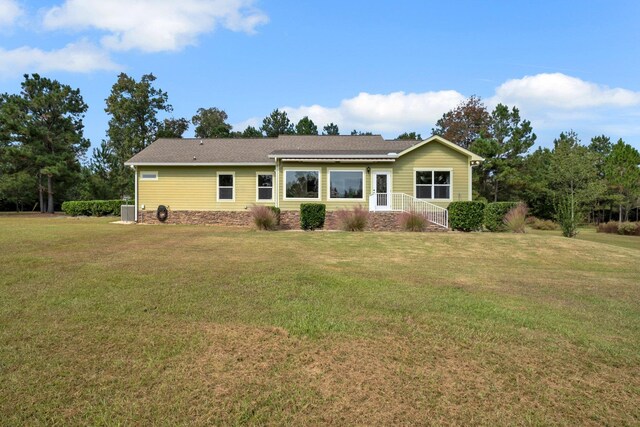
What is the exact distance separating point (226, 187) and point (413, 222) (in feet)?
33.4

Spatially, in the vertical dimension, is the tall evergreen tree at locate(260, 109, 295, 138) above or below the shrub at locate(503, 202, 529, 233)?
above

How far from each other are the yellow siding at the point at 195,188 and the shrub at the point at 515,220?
11.5 meters

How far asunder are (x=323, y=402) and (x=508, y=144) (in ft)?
122

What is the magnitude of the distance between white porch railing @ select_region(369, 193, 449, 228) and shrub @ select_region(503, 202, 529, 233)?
2.43 metres

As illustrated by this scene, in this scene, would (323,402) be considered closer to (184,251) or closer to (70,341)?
(70,341)

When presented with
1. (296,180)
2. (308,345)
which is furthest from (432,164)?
(308,345)

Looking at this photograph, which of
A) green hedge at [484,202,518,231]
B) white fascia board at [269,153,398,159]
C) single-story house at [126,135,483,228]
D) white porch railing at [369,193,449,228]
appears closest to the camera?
green hedge at [484,202,518,231]

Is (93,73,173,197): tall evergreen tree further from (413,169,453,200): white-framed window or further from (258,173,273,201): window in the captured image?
(413,169,453,200): white-framed window

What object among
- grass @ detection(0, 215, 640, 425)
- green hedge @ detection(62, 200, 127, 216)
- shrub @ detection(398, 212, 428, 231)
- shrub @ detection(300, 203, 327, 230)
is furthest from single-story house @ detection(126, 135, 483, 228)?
grass @ detection(0, 215, 640, 425)

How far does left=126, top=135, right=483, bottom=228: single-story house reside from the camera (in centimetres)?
1898

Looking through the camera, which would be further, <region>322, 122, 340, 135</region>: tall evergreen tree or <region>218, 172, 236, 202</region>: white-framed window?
<region>322, 122, 340, 135</region>: tall evergreen tree

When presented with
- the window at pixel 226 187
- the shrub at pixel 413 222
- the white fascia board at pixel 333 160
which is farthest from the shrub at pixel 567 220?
the window at pixel 226 187

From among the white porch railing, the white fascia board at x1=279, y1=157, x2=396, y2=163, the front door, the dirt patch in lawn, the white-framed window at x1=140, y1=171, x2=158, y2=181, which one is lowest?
the dirt patch in lawn

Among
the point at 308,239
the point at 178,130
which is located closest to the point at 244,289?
the point at 308,239
